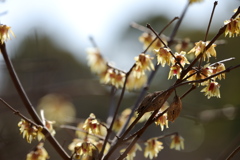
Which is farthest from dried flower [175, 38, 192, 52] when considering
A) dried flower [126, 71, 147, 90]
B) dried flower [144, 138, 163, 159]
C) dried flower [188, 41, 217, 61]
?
dried flower [188, 41, 217, 61]

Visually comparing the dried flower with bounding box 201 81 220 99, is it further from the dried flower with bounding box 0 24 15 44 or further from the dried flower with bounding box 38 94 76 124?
the dried flower with bounding box 38 94 76 124

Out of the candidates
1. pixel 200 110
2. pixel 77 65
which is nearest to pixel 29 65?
pixel 200 110

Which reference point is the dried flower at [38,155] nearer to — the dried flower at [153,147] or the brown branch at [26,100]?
the brown branch at [26,100]

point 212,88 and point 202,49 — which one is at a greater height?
point 202,49

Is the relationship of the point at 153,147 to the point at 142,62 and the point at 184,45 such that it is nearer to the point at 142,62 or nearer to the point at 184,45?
the point at 142,62

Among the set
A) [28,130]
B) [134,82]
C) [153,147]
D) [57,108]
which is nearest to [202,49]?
[153,147]

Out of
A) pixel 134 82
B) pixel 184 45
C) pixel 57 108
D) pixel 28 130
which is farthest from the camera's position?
pixel 57 108

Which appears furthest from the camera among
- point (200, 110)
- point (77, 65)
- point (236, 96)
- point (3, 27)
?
point (77, 65)

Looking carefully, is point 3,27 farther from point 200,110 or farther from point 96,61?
point 200,110

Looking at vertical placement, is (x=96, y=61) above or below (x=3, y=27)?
below

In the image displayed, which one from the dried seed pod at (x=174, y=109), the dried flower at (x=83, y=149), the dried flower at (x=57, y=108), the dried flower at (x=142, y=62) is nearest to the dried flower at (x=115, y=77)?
the dried flower at (x=142, y=62)

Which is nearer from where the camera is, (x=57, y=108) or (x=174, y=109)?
(x=174, y=109)
